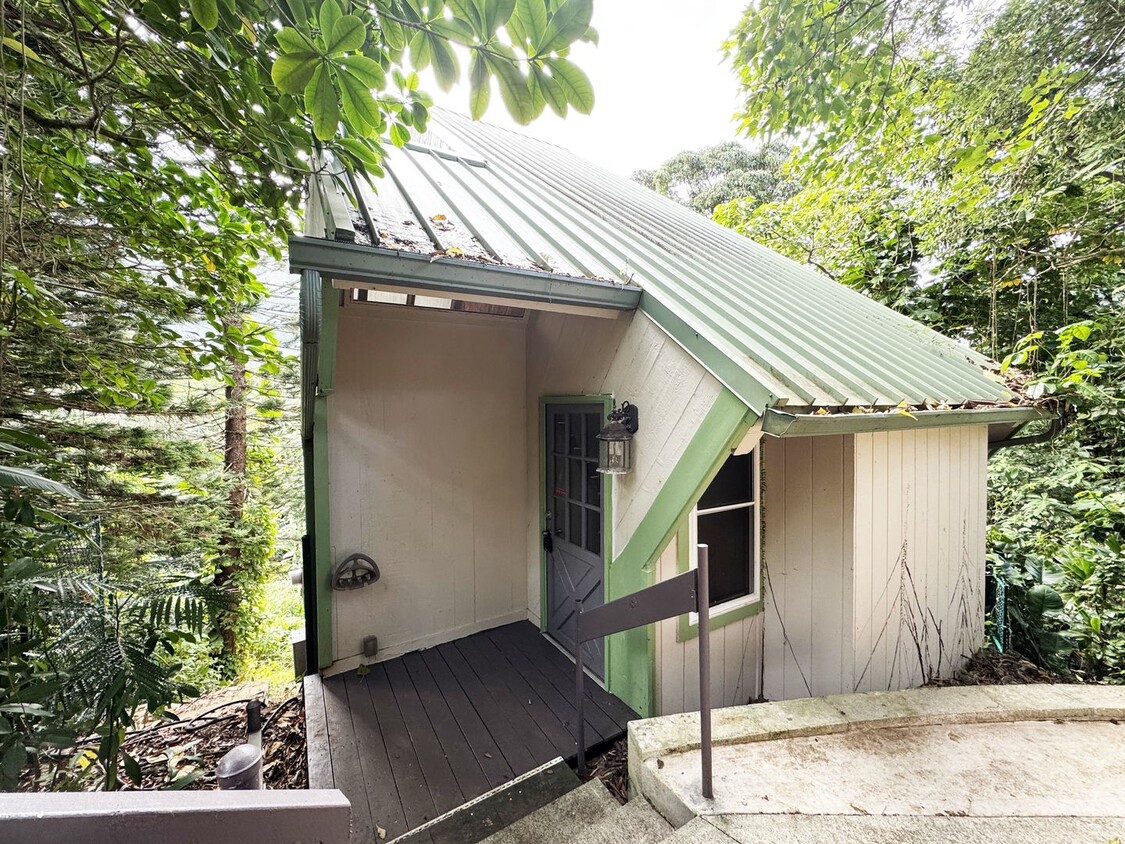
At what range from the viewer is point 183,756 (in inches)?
126

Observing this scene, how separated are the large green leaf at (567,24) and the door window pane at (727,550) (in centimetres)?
274

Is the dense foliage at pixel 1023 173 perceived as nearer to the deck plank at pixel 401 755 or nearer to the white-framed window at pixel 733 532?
the white-framed window at pixel 733 532

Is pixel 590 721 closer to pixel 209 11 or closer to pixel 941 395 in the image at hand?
pixel 941 395

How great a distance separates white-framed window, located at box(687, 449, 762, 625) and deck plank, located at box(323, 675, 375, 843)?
88.4 inches

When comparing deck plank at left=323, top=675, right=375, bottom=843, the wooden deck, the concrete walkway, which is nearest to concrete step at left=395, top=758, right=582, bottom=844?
the wooden deck

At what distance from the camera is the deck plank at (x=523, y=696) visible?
2.79 metres

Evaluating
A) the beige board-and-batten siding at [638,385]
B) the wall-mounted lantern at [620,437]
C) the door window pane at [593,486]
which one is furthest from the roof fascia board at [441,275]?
the door window pane at [593,486]

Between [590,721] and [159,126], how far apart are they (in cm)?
442

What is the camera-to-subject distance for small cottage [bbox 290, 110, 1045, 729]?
2449 mm

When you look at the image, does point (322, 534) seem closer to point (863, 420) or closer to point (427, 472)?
point (427, 472)

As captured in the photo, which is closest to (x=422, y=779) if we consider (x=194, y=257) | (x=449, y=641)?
(x=449, y=641)

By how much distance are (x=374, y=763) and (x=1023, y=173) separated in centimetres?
716

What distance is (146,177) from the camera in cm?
289

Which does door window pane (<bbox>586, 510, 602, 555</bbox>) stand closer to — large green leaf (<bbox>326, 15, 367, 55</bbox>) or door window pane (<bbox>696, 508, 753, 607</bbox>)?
door window pane (<bbox>696, 508, 753, 607</bbox>)
